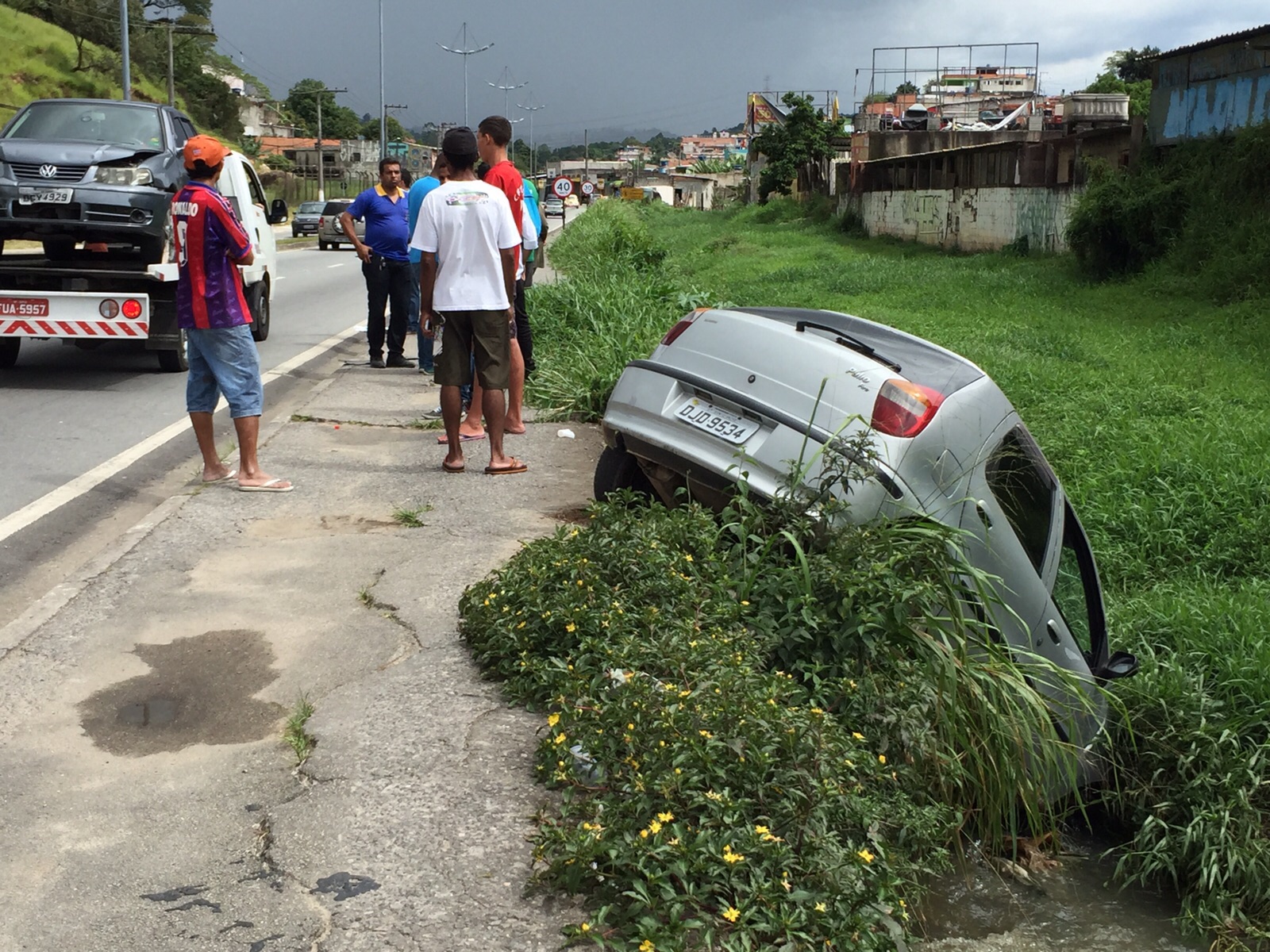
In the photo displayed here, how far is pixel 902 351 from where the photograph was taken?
5051mm

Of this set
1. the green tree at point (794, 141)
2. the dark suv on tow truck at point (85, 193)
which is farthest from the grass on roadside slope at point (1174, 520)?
the green tree at point (794, 141)

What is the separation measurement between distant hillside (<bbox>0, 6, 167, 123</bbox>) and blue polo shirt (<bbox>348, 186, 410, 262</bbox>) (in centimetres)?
5549

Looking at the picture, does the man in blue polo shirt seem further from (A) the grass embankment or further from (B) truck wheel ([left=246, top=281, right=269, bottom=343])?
(B) truck wheel ([left=246, top=281, right=269, bottom=343])

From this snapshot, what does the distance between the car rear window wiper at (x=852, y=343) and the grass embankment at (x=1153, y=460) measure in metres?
1.58

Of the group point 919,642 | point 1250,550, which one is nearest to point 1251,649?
point 1250,550

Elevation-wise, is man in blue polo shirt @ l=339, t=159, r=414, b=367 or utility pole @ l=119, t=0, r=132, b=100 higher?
utility pole @ l=119, t=0, r=132, b=100

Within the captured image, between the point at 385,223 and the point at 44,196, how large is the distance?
8.59 feet

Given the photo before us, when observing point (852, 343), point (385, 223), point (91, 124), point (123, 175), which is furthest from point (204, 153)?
point (91, 124)

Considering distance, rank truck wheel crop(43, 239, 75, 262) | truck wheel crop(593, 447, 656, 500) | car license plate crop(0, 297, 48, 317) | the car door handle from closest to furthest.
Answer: the car door handle, truck wheel crop(593, 447, 656, 500), car license plate crop(0, 297, 48, 317), truck wheel crop(43, 239, 75, 262)

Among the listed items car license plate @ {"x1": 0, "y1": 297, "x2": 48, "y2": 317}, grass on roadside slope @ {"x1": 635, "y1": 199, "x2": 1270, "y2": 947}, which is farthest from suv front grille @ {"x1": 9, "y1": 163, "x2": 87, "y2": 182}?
grass on roadside slope @ {"x1": 635, "y1": 199, "x2": 1270, "y2": 947}

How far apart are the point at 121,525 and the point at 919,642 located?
433 cm

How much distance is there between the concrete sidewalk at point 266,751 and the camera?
300 cm

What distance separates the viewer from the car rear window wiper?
4.83 m

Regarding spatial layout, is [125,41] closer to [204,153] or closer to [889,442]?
[204,153]
